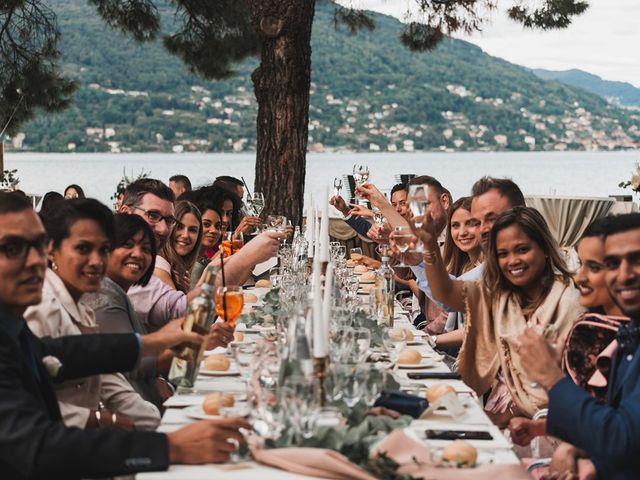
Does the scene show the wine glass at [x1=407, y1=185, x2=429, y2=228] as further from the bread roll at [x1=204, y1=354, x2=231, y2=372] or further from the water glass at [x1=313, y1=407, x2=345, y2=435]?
the water glass at [x1=313, y1=407, x2=345, y2=435]

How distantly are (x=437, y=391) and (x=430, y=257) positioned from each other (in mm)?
1096

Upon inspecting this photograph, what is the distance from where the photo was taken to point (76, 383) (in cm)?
294

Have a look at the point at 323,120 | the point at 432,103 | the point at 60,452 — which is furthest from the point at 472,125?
the point at 60,452

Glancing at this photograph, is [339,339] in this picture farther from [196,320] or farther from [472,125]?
[472,125]

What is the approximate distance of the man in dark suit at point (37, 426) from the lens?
6.96 feet

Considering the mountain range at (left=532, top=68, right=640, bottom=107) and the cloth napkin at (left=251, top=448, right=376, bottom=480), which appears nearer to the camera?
the cloth napkin at (left=251, top=448, right=376, bottom=480)

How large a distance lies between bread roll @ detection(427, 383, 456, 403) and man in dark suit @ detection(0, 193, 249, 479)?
74 cm

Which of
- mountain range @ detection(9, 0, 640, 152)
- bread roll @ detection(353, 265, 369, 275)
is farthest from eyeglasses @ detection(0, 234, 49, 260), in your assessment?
mountain range @ detection(9, 0, 640, 152)

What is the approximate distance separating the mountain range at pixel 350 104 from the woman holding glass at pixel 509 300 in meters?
34.6

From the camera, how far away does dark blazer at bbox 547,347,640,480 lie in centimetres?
228

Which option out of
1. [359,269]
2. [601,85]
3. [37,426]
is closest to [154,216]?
[359,269]

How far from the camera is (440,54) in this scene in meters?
59.1

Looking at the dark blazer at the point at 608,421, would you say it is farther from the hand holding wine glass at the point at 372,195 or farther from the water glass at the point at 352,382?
the hand holding wine glass at the point at 372,195

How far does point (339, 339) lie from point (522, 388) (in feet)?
3.27
